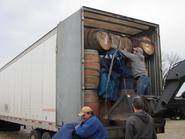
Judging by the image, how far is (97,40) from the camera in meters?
8.09

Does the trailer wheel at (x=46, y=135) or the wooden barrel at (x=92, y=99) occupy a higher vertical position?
the wooden barrel at (x=92, y=99)

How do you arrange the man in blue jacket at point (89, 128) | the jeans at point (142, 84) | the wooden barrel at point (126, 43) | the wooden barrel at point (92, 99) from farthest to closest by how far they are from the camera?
the wooden barrel at point (126, 43)
the jeans at point (142, 84)
the wooden barrel at point (92, 99)
the man in blue jacket at point (89, 128)

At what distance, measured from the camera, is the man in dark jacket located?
4805mm

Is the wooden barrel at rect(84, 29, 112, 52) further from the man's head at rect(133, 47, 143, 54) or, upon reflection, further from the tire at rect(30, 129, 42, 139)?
the tire at rect(30, 129, 42, 139)

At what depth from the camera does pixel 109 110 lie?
8156 mm

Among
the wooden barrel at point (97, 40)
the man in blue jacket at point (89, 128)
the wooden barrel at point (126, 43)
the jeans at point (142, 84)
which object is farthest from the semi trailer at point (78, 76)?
the man in blue jacket at point (89, 128)

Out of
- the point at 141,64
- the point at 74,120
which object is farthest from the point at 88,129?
the point at 141,64

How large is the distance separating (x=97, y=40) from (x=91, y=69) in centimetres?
79

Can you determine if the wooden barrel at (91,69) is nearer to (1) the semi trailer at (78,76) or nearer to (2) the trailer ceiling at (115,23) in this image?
(1) the semi trailer at (78,76)

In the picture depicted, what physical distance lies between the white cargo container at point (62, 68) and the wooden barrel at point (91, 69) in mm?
200

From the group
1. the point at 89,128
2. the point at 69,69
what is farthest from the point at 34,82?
the point at 89,128

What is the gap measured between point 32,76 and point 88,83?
3.71m

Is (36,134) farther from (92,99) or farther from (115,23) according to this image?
(115,23)

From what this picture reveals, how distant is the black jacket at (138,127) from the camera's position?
4.80 m
